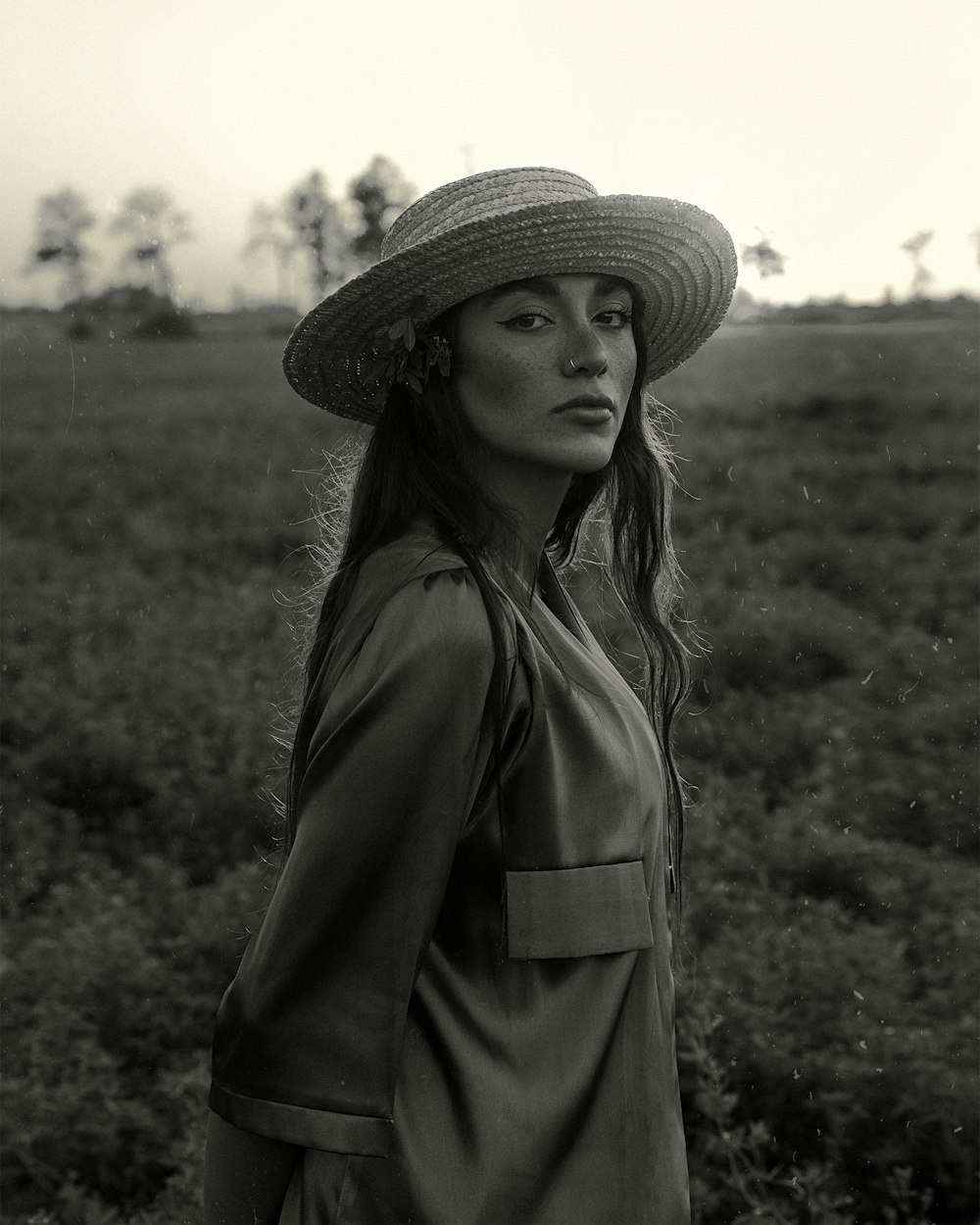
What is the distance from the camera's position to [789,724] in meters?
5.30

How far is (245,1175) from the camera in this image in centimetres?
130

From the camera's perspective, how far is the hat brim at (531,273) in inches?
56.1

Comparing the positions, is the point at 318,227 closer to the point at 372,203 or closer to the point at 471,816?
the point at 372,203

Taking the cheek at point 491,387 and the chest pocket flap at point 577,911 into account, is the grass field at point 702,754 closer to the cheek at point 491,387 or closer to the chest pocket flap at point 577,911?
the chest pocket flap at point 577,911

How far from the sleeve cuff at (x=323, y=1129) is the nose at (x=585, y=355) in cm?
83

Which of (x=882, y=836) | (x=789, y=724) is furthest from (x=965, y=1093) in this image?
(x=789, y=724)

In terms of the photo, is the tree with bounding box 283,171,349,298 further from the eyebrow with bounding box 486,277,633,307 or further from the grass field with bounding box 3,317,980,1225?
the eyebrow with bounding box 486,277,633,307

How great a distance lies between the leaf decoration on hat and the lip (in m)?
0.15

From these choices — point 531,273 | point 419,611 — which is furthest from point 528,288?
point 419,611

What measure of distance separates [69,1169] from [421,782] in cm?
273

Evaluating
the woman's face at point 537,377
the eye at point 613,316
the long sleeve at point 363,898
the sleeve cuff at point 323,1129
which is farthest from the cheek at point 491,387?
the sleeve cuff at point 323,1129

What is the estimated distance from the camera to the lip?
4.77 ft

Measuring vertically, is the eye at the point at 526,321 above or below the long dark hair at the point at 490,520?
above

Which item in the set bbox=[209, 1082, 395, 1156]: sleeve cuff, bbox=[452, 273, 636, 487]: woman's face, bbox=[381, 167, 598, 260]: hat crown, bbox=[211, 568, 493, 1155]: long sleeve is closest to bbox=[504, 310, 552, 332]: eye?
bbox=[452, 273, 636, 487]: woman's face
